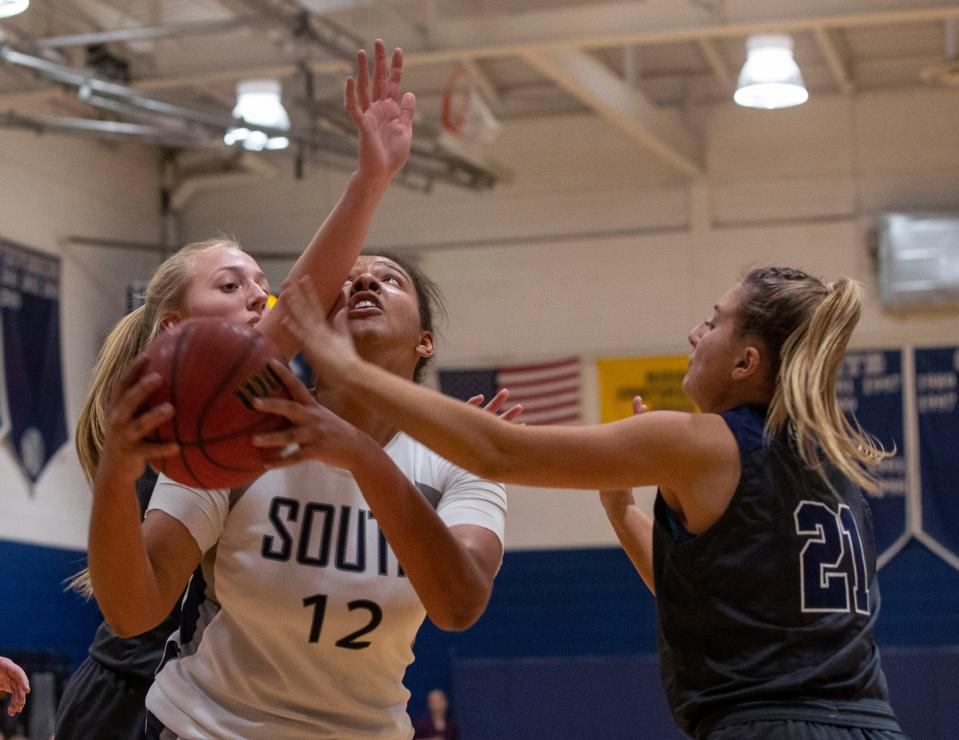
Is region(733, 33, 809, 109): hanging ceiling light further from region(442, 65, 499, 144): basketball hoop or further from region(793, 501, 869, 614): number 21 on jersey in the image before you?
region(793, 501, 869, 614): number 21 on jersey

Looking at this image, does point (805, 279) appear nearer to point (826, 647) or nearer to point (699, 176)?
point (826, 647)

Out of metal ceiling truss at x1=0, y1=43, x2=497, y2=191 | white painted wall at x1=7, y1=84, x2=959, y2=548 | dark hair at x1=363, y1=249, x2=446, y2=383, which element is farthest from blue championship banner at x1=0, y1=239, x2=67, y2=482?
dark hair at x1=363, y1=249, x2=446, y2=383

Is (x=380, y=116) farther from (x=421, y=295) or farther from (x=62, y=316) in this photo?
(x=62, y=316)

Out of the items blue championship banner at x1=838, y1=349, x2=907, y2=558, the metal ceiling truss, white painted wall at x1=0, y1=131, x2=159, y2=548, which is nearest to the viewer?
the metal ceiling truss

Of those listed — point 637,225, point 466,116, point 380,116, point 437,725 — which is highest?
point 466,116

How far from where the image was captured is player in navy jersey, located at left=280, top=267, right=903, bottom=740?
272cm

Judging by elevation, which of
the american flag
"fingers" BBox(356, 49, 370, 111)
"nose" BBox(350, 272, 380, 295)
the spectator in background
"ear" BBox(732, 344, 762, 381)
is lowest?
the spectator in background

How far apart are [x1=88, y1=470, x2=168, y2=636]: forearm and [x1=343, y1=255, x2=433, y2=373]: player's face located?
0.71m

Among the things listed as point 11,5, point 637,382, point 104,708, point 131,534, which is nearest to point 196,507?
point 131,534

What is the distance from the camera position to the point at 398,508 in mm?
2627

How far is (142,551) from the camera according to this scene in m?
2.69

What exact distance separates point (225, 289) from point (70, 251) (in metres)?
10.9

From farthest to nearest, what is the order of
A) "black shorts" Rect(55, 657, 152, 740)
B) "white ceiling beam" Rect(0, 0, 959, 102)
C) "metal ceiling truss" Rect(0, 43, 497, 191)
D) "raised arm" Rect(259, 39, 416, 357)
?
"metal ceiling truss" Rect(0, 43, 497, 191), "white ceiling beam" Rect(0, 0, 959, 102), "black shorts" Rect(55, 657, 152, 740), "raised arm" Rect(259, 39, 416, 357)

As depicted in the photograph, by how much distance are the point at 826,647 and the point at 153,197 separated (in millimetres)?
13672
